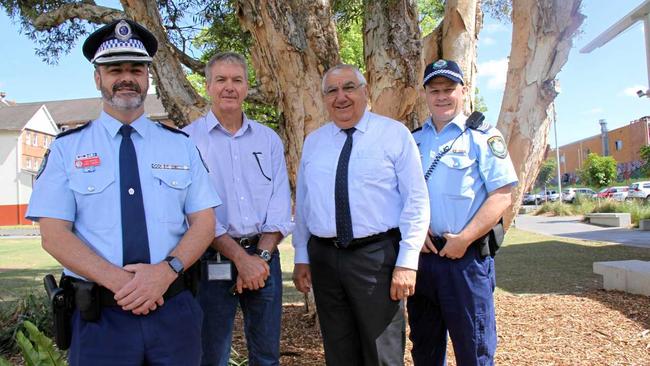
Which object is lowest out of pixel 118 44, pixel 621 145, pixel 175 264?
pixel 175 264

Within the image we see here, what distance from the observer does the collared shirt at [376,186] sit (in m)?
2.87

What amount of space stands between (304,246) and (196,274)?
0.88 m

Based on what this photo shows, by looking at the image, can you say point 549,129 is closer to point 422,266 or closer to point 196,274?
point 422,266

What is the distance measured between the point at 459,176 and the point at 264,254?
1.21 meters

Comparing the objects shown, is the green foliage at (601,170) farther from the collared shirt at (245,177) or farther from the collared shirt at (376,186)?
the collared shirt at (245,177)

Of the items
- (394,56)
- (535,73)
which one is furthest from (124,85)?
(535,73)

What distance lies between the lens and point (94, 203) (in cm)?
227

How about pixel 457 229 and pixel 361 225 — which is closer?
pixel 361 225

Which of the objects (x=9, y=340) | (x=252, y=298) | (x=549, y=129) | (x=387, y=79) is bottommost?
(x=9, y=340)

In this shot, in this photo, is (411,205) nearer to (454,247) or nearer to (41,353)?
(454,247)

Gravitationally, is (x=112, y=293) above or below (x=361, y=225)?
below

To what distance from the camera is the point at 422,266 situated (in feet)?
10.3

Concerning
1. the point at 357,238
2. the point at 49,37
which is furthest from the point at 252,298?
the point at 49,37

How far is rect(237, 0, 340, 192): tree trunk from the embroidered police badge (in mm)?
1932
